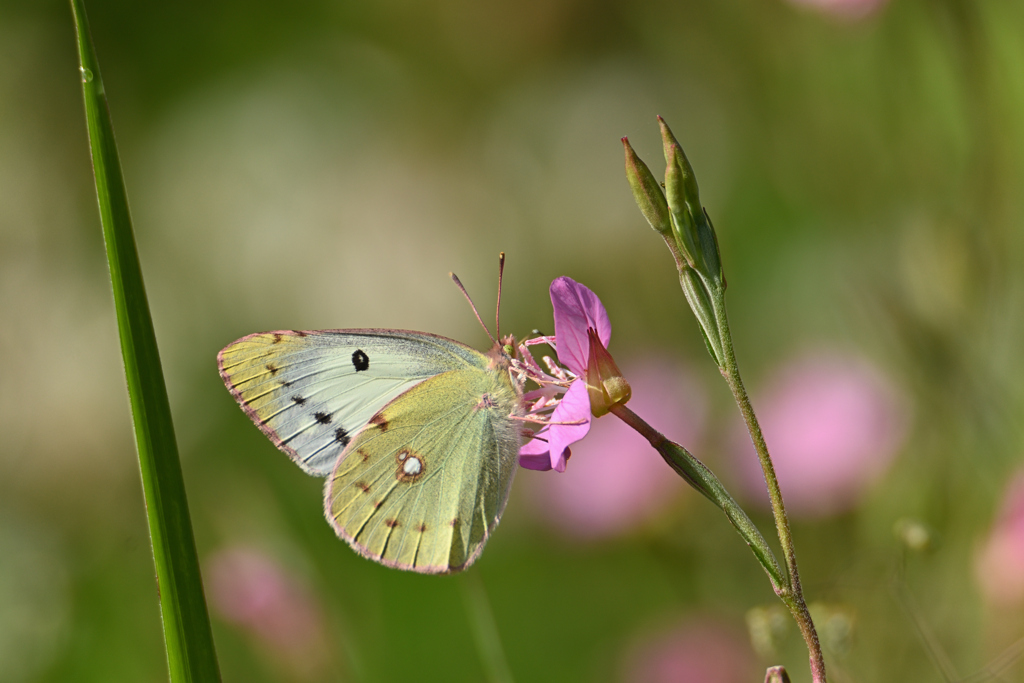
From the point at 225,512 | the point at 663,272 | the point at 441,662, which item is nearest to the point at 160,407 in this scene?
the point at 225,512

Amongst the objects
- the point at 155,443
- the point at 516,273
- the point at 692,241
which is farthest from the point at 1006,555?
the point at 516,273

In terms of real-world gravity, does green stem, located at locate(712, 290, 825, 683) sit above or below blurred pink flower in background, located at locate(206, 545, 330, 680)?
above

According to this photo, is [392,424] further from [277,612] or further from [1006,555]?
[1006,555]

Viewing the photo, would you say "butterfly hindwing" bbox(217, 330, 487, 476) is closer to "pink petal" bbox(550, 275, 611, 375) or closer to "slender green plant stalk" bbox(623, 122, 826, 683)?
"pink petal" bbox(550, 275, 611, 375)

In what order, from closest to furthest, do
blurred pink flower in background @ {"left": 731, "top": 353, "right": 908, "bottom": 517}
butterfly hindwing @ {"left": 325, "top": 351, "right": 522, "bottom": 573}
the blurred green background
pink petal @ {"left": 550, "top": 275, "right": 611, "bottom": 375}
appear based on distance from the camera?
1. pink petal @ {"left": 550, "top": 275, "right": 611, "bottom": 375}
2. butterfly hindwing @ {"left": 325, "top": 351, "right": 522, "bottom": 573}
3. the blurred green background
4. blurred pink flower in background @ {"left": 731, "top": 353, "right": 908, "bottom": 517}

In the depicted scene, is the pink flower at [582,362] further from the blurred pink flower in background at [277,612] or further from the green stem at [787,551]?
the blurred pink flower in background at [277,612]

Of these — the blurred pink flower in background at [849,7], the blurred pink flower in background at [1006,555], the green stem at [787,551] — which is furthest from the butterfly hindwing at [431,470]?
the blurred pink flower in background at [849,7]

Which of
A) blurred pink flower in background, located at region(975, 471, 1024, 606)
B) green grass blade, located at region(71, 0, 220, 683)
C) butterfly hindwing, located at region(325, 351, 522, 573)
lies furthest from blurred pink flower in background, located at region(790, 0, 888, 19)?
green grass blade, located at region(71, 0, 220, 683)
